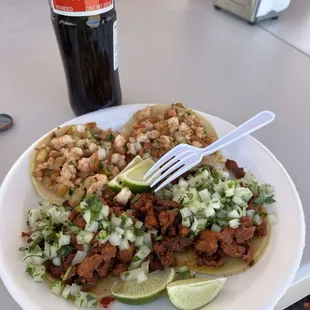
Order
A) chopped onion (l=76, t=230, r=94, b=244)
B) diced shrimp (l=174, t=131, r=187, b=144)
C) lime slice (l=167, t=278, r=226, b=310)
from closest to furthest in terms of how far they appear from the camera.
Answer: lime slice (l=167, t=278, r=226, b=310) < chopped onion (l=76, t=230, r=94, b=244) < diced shrimp (l=174, t=131, r=187, b=144)

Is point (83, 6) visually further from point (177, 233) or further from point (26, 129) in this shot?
point (177, 233)

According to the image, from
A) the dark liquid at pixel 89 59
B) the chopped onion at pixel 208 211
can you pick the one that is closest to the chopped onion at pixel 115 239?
the chopped onion at pixel 208 211

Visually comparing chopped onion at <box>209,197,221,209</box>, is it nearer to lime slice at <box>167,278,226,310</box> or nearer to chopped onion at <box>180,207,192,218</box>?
chopped onion at <box>180,207,192,218</box>

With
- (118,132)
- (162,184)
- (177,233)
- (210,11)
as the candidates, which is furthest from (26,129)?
(210,11)

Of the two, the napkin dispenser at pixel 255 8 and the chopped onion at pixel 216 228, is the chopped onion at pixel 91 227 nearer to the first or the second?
the chopped onion at pixel 216 228

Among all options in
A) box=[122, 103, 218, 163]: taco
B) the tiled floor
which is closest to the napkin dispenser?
the tiled floor

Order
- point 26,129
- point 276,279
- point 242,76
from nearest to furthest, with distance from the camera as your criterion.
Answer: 1. point 276,279
2. point 26,129
3. point 242,76

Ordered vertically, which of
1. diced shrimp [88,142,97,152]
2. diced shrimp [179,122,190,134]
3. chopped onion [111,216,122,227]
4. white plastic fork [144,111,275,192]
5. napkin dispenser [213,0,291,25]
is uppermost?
white plastic fork [144,111,275,192]

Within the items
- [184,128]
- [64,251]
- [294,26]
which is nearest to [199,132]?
[184,128]
